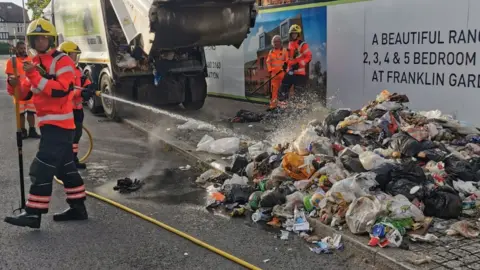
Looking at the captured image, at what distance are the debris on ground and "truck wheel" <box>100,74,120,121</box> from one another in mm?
5226

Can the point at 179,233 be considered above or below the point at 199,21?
below

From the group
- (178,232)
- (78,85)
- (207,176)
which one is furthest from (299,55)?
(178,232)

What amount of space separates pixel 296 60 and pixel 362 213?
6268 millimetres

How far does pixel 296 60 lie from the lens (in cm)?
1020

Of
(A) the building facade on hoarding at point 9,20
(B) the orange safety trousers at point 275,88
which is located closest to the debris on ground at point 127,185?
(B) the orange safety trousers at point 275,88

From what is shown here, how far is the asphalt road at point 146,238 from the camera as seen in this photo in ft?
13.2

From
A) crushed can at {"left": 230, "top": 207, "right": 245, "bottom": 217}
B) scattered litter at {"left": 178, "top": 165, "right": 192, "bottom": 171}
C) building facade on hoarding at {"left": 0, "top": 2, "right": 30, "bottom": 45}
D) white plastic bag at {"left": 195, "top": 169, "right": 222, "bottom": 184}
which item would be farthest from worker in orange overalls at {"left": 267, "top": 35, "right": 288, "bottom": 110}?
building facade on hoarding at {"left": 0, "top": 2, "right": 30, "bottom": 45}

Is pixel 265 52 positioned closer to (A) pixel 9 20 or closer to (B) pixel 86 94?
(B) pixel 86 94

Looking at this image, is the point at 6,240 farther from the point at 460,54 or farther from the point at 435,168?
the point at 460,54

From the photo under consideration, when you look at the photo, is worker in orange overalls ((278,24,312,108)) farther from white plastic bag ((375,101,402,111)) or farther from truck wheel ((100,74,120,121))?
truck wheel ((100,74,120,121))

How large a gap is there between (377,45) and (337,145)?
3676 millimetres

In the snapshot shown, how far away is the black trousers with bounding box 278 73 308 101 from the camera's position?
10.6 meters

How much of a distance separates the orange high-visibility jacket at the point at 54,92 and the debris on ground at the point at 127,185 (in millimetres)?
1489

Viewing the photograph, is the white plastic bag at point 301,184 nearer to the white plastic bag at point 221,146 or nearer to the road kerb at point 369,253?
the road kerb at point 369,253
